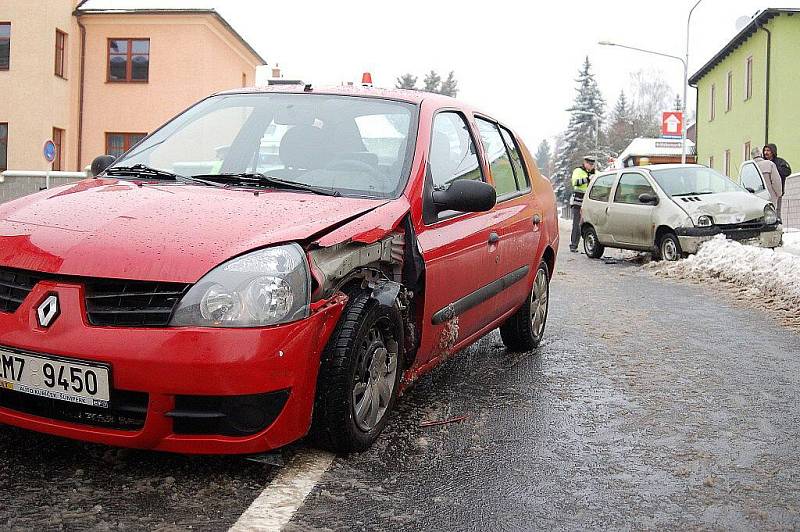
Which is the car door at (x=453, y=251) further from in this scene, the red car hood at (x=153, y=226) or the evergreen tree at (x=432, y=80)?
the evergreen tree at (x=432, y=80)

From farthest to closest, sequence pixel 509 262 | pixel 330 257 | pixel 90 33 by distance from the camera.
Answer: pixel 90 33 → pixel 509 262 → pixel 330 257

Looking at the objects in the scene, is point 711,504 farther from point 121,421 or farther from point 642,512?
point 121,421

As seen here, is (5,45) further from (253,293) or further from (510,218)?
(253,293)

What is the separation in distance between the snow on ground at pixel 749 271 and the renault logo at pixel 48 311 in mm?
6464

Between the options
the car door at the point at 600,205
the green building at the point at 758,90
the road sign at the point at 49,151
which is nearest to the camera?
the car door at the point at 600,205

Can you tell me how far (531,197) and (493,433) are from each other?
234cm

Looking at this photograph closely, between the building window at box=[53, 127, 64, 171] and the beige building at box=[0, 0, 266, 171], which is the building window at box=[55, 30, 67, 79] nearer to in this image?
the beige building at box=[0, 0, 266, 171]

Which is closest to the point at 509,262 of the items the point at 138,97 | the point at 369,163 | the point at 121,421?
the point at 369,163

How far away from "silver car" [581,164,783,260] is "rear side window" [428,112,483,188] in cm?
916

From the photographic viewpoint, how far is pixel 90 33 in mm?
31016

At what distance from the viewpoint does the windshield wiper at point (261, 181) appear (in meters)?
3.96

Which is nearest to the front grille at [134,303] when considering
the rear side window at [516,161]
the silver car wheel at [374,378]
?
the silver car wheel at [374,378]

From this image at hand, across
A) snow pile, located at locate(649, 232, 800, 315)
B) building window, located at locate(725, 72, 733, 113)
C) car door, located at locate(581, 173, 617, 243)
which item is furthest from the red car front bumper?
building window, located at locate(725, 72, 733, 113)

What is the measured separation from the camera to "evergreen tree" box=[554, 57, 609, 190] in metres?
88.4
